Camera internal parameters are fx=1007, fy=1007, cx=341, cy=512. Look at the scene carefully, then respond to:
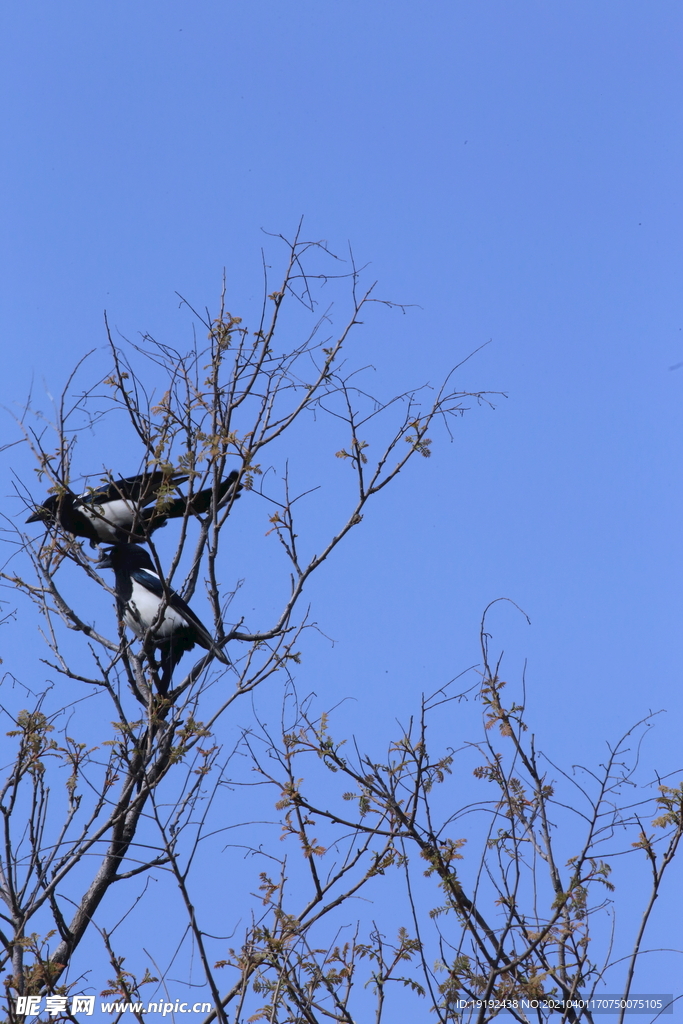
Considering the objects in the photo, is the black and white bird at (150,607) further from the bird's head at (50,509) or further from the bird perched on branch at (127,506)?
the bird's head at (50,509)

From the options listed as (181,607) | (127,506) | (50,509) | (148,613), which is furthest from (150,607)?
(127,506)

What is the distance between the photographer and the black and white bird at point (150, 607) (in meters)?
4.56

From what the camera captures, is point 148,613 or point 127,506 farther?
point 148,613

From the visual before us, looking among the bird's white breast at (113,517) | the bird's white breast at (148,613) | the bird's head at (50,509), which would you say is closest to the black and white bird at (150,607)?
the bird's white breast at (148,613)

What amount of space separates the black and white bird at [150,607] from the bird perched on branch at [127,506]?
5.3 inches

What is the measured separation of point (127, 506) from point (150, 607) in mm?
1143

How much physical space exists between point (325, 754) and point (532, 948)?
82 cm

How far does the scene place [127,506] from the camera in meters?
4.00

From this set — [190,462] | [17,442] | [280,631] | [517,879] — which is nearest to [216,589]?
[280,631]

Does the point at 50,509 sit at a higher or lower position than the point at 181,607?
higher

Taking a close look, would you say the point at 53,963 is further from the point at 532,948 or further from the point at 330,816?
the point at 532,948

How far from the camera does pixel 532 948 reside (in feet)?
9.45

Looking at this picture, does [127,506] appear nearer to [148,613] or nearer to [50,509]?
[50,509]

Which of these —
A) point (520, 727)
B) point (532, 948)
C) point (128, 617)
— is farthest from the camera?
point (128, 617)
